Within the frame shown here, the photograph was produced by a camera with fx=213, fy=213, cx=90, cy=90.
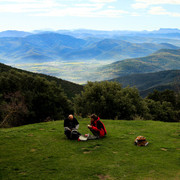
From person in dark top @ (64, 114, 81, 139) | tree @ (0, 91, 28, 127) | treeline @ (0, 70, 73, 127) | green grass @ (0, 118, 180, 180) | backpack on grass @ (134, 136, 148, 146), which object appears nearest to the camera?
green grass @ (0, 118, 180, 180)

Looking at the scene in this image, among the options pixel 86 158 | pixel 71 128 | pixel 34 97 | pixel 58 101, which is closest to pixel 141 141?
pixel 86 158

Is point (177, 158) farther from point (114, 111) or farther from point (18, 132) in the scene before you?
point (114, 111)

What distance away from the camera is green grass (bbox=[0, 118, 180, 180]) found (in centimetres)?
887

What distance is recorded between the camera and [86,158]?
10711 millimetres

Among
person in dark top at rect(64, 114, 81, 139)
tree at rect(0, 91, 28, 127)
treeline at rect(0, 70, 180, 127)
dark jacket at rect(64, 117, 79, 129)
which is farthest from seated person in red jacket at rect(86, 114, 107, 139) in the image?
treeline at rect(0, 70, 180, 127)

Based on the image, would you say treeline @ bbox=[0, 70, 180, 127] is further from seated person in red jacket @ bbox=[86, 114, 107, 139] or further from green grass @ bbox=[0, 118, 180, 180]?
seated person in red jacket @ bbox=[86, 114, 107, 139]

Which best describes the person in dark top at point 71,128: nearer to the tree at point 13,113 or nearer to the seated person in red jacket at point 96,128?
the seated person in red jacket at point 96,128

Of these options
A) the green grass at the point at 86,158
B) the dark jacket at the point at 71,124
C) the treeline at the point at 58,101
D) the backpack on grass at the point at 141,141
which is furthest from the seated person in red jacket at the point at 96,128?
the treeline at the point at 58,101

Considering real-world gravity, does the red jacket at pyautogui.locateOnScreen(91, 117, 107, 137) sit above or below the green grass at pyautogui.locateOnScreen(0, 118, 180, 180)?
above

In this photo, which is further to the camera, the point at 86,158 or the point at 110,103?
the point at 110,103

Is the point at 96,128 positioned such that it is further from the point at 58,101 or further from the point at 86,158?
the point at 58,101

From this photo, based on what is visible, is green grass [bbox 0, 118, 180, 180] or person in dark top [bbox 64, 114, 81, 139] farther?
person in dark top [bbox 64, 114, 81, 139]

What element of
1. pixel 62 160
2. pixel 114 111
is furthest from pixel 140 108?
pixel 62 160

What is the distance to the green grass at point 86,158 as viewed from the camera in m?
8.87
